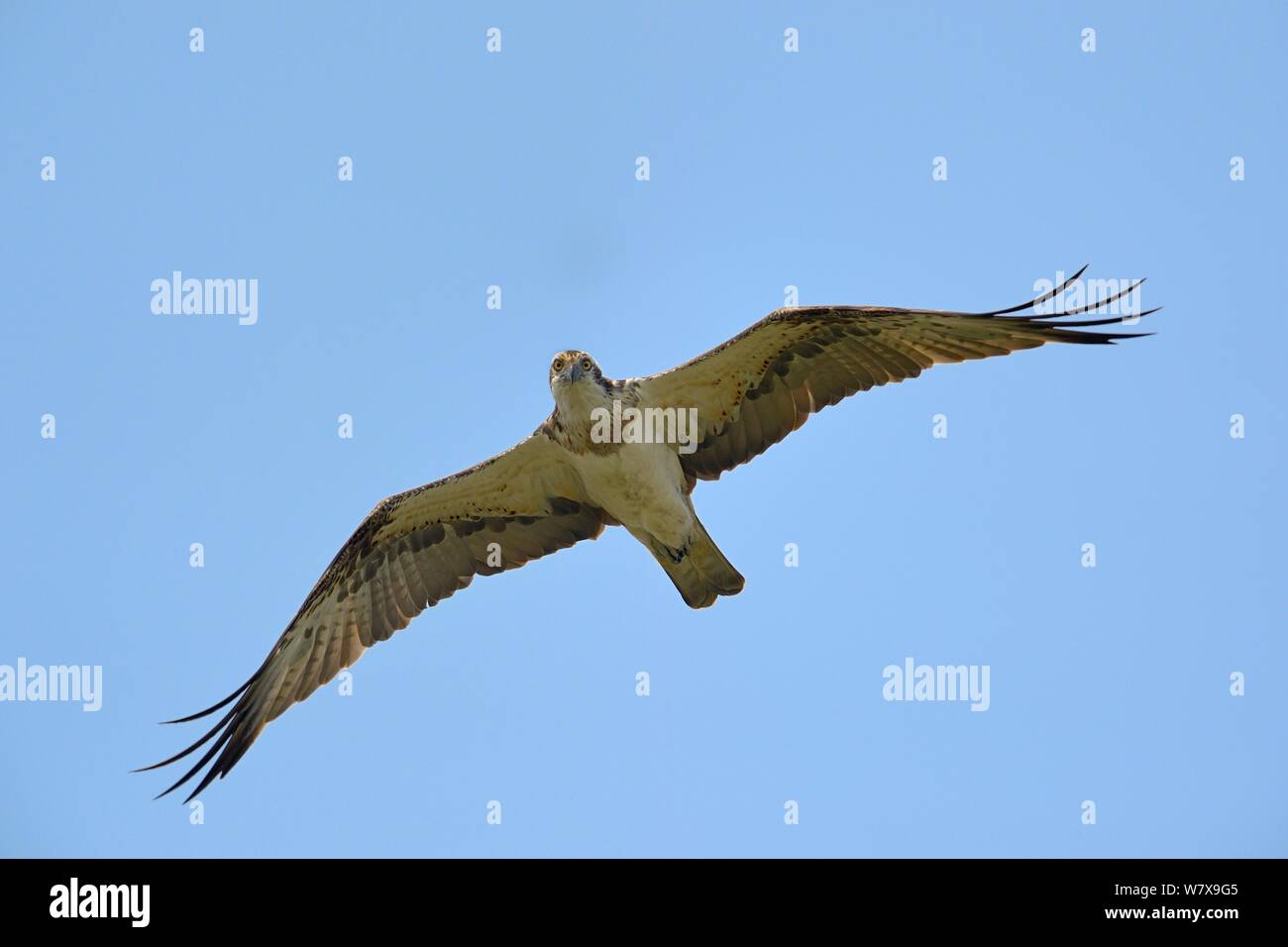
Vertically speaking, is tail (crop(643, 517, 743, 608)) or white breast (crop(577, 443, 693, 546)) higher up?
white breast (crop(577, 443, 693, 546))

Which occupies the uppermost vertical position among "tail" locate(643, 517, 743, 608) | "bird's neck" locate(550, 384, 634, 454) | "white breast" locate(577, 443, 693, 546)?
"bird's neck" locate(550, 384, 634, 454)

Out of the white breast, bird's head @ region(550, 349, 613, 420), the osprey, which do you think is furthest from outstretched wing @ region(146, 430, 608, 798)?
bird's head @ region(550, 349, 613, 420)

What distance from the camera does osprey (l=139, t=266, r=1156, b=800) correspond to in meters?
13.2

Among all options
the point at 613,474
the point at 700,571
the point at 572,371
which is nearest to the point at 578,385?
the point at 572,371

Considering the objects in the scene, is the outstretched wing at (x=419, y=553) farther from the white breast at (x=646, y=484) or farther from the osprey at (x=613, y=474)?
the white breast at (x=646, y=484)

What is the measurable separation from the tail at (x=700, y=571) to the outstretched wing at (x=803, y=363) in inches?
33.7

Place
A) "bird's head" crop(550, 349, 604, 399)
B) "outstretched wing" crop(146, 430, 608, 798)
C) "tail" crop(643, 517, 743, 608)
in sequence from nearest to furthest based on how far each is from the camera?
"bird's head" crop(550, 349, 604, 399) → "tail" crop(643, 517, 743, 608) → "outstretched wing" crop(146, 430, 608, 798)

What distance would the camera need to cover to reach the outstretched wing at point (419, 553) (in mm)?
14531

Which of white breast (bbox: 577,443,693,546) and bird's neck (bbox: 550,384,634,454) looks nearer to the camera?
bird's neck (bbox: 550,384,634,454)

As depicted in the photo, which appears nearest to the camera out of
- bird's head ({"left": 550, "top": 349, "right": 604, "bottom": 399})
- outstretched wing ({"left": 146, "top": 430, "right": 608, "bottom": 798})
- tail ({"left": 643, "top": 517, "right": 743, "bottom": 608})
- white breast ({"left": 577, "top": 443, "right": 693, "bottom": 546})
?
bird's head ({"left": 550, "top": 349, "right": 604, "bottom": 399})

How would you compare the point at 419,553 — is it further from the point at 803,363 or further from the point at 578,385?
the point at 803,363

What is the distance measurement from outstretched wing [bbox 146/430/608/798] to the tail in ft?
4.08

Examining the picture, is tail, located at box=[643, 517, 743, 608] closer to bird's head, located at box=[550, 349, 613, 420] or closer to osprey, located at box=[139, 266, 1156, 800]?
osprey, located at box=[139, 266, 1156, 800]
